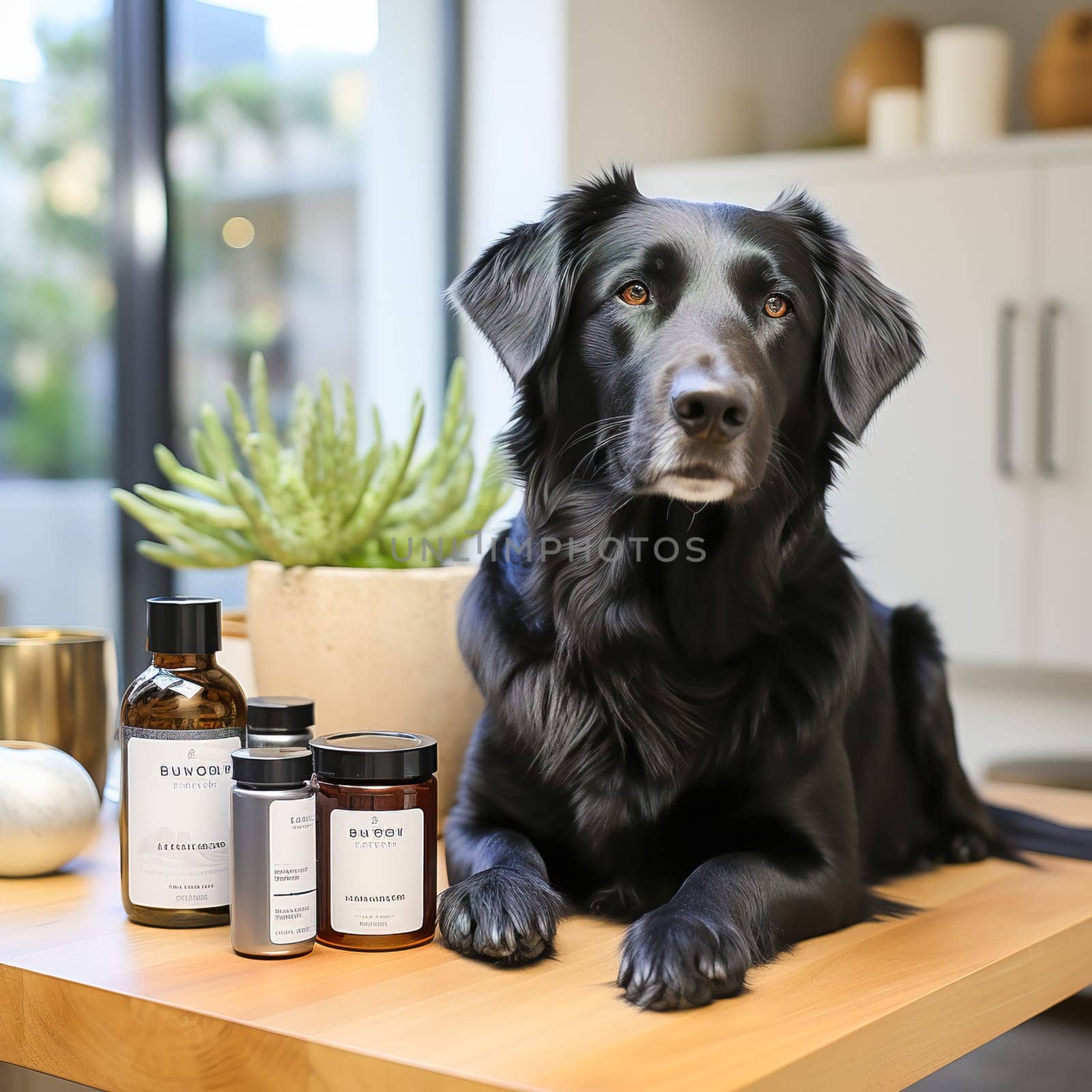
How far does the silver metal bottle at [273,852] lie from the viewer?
82cm

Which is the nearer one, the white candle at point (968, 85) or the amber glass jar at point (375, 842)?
the amber glass jar at point (375, 842)

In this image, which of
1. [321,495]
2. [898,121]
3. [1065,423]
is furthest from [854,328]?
[898,121]

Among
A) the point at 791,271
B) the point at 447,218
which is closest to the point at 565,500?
the point at 791,271

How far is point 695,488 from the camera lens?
3.04 ft

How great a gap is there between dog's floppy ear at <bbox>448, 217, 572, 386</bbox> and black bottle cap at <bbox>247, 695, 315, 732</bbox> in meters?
0.31

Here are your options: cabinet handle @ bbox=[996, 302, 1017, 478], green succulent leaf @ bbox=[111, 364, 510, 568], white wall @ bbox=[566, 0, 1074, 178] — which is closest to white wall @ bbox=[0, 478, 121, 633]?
green succulent leaf @ bbox=[111, 364, 510, 568]

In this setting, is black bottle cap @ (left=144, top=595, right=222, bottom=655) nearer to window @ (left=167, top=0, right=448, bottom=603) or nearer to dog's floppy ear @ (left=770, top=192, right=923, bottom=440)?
dog's floppy ear @ (left=770, top=192, right=923, bottom=440)

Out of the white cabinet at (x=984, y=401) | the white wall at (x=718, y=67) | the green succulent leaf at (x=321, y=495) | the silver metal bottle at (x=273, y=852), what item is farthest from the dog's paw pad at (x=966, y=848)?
the white wall at (x=718, y=67)

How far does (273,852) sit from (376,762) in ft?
0.28

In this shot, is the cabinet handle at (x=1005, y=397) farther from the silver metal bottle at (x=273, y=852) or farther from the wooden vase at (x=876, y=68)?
the silver metal bottle at (x=273, y=852)

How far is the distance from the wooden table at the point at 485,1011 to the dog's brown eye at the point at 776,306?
0.47 m

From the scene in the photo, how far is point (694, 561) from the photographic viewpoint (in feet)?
3.25

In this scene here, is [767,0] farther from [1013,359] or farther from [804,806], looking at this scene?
[804,806]

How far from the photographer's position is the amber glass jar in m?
0.83
